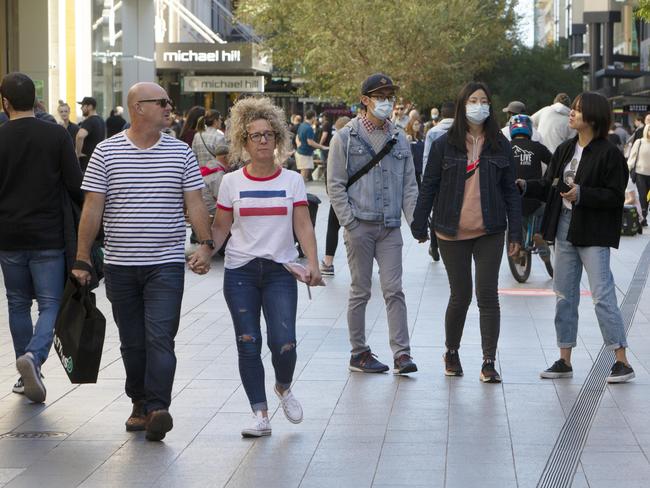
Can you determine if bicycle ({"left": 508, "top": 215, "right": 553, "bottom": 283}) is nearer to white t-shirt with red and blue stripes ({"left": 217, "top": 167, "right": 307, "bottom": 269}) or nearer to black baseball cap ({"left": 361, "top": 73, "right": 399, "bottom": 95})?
black baseball cap ({"left": 361, "top": 73, "right": 399, "bottom": 95})

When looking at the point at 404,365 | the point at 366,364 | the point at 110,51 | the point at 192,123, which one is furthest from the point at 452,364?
the point at 110,51

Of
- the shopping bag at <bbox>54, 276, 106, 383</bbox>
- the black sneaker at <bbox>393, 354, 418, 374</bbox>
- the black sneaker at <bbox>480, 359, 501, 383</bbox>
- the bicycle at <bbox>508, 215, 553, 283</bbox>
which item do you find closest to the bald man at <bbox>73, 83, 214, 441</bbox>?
the shopping bag at <bbox>54, 276, 106, 383</bbox>

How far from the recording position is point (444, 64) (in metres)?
42.9

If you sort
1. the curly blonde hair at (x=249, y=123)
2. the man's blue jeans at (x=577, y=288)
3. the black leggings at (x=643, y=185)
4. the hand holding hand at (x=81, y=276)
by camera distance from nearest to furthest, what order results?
the hand holding hand at (x=81, y=276), the curly blonde hair at (x=249, y=123), the man's blue jeans at (x=577, y=288), the black leggings at (x=643, y=185)

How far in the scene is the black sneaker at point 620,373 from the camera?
8.39 m

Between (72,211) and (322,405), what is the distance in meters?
1.81

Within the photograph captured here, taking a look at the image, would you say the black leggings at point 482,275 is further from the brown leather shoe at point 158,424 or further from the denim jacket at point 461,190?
the brown leather shoe at point 158,424

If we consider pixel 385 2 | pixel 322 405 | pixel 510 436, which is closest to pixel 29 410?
pixel 322 405

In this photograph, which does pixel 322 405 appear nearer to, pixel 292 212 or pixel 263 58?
pixel 292 212

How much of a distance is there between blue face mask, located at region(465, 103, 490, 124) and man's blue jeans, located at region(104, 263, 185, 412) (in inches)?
94.5

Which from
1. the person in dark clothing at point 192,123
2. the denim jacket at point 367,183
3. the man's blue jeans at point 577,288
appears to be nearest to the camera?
the man's blue jeans at point 577,288

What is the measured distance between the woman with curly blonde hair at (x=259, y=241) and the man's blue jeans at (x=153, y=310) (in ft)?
1.01

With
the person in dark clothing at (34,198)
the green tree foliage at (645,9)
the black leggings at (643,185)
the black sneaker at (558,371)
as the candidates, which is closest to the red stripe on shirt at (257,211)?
the person in dark clothing at (34,198)

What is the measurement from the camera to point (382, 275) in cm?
888
